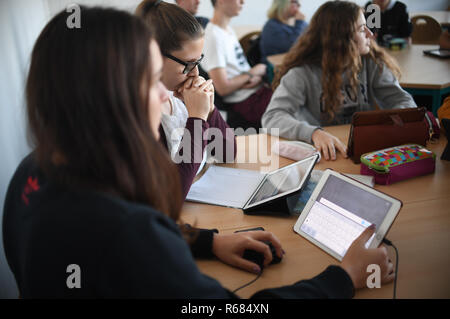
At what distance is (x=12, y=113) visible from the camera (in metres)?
1.47

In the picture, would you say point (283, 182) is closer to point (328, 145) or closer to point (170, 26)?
point (328, 145)

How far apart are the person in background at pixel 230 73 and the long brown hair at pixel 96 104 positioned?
7.26ft

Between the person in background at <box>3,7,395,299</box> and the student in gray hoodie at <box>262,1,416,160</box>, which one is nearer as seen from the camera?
the person in background at <box>3,7,395,299</box>

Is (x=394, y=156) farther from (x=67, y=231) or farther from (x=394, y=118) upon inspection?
(x=67, y=231)

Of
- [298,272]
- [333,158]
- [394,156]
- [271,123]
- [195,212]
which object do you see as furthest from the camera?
[271,123]

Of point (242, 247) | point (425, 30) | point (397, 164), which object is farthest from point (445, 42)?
point (242, 247)

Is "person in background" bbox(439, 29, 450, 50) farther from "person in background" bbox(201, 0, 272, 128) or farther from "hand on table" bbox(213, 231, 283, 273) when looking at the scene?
"hand on table" bbox(213, 231, 283, 273)

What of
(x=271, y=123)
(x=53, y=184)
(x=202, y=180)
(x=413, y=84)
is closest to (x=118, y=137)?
(x=53, y=184)

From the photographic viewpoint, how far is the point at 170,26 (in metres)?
1.33

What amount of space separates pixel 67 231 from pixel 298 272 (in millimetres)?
544

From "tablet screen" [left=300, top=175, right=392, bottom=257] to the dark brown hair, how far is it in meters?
0.68

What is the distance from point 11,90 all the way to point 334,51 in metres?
1.39

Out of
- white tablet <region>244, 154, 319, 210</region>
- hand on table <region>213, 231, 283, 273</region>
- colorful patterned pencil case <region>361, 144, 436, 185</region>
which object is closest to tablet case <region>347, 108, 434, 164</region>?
colorful patterned pencil case <region>361, 144, 436, 185</region>

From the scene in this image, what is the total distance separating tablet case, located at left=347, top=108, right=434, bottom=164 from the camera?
140 centimetres
